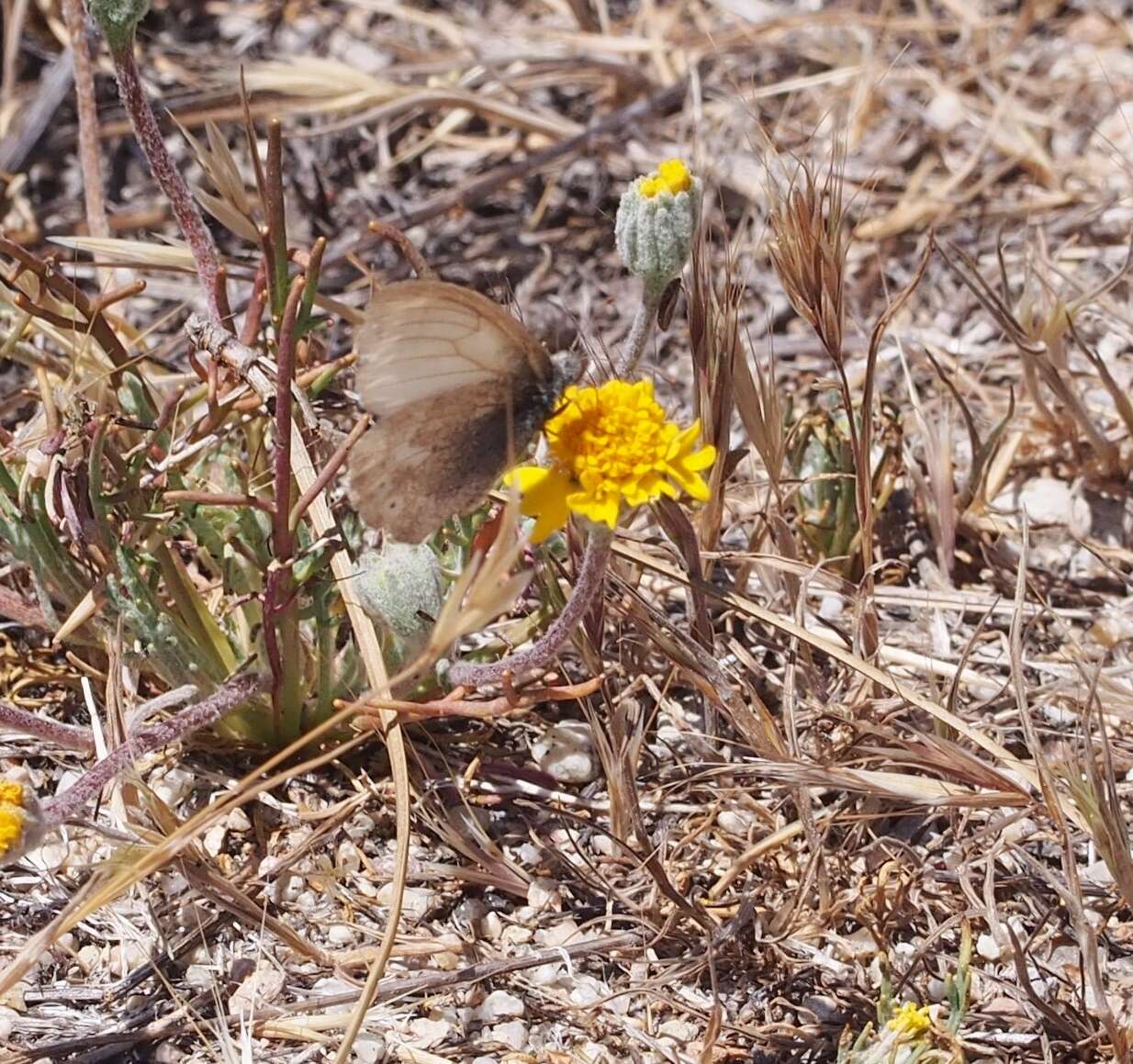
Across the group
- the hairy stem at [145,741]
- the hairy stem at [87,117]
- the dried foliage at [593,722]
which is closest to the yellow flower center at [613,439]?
the dried foliage at [593,722]

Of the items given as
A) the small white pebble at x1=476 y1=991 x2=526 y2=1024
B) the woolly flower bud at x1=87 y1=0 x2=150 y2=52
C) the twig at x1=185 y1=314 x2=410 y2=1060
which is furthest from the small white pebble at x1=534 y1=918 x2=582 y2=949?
the woolly flower bud at x1=87 y1=0 x2=150 y2=52

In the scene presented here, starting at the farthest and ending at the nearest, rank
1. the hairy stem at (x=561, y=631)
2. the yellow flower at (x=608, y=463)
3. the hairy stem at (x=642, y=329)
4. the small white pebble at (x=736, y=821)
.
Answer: the small white pebble at (x=736, y=821) → the hairy stem at (x=642, y=329) → the hairy stem at (x=561, y=631) → the yellow flower at (x=608, y=463)

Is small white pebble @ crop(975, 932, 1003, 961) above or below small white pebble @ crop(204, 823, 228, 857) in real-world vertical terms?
below

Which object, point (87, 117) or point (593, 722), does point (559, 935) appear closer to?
point (593, 722)

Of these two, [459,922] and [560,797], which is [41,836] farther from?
[560,797]

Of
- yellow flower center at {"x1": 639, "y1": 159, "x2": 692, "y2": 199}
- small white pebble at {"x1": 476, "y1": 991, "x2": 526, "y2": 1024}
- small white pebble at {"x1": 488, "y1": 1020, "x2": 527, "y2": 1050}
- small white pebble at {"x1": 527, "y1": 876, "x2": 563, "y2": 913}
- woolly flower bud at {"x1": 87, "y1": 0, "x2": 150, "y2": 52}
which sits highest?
Answer: woolly flower bud at {"x1": 87, "y1": 0, "x2": 150, "y2": 52}

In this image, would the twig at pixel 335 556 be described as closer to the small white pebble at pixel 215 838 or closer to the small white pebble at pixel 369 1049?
the small white pebble at pixel 369 1049

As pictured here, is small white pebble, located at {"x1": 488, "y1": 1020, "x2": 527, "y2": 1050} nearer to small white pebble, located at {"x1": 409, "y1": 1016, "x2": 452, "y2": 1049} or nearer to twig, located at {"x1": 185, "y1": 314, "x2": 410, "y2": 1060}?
small white pebble, located at {"x1": 409, "y1": 1016, "x2": 452, "y2": 1049}
